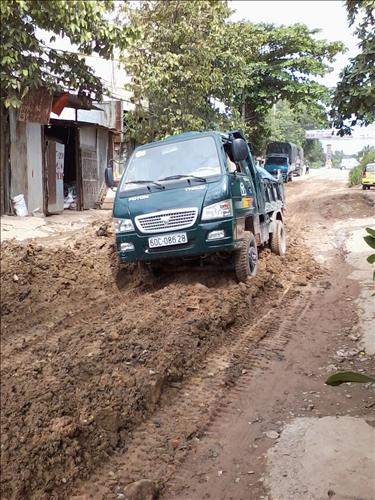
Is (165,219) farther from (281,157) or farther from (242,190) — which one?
(281,157)

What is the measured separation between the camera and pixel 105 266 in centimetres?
732

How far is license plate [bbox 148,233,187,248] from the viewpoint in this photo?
5.76 metres

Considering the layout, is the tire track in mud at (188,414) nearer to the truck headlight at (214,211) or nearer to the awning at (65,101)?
the truck headlight at (214,211)

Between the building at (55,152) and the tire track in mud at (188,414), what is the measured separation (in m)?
7.34

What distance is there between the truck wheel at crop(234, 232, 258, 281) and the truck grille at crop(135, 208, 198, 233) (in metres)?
0.79

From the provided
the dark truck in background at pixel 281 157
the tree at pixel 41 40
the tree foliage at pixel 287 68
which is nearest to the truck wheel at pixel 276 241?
the tree at pixel 41 40

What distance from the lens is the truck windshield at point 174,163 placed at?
6.12 meters

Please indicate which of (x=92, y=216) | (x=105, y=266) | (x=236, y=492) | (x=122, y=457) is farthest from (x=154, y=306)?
(x=92, y=216)

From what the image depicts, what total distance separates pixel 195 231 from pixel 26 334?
2174mm

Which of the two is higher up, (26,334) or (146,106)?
(146,106)

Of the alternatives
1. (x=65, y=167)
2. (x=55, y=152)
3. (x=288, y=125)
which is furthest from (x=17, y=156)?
(x=288, y=125)

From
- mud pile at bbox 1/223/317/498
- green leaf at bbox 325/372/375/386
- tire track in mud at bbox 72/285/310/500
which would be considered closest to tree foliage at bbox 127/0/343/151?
mud pile at bbox 1/223/317/498

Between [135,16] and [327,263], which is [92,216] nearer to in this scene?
[135,16]

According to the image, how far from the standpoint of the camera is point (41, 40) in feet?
31.0
